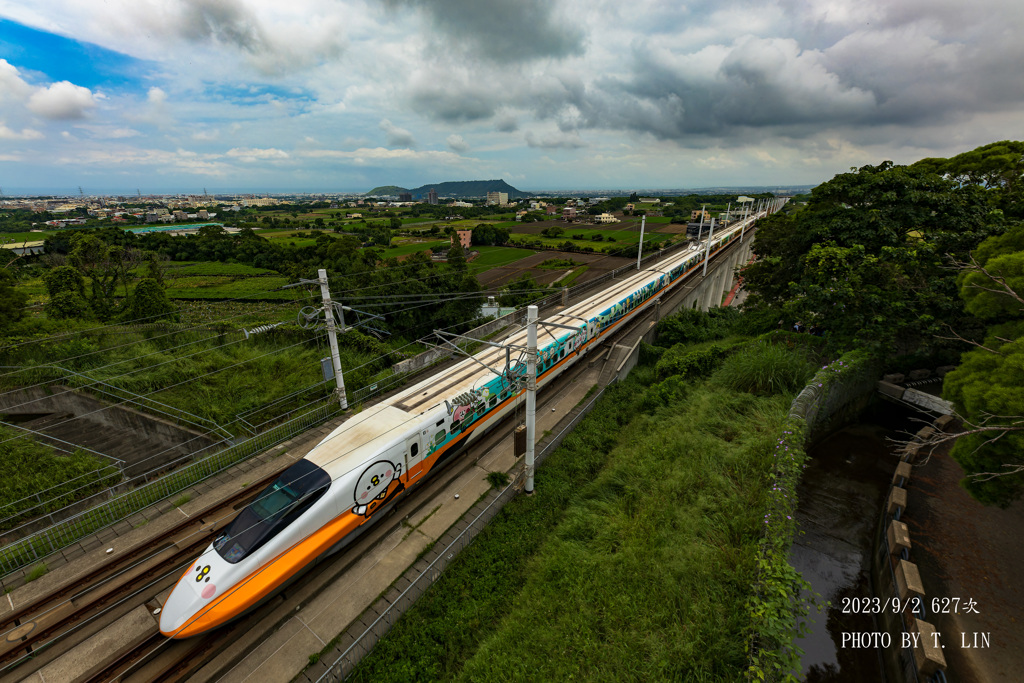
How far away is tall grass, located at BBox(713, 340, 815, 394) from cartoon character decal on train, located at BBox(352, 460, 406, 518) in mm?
16658

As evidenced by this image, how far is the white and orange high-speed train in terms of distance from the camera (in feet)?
30.0

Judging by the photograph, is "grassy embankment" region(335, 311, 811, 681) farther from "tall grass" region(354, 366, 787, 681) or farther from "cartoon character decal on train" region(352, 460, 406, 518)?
"cartoon character decal on train" region(352, 460, 406, 518)

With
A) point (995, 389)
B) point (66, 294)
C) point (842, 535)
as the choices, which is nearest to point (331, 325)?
point (995, 389)

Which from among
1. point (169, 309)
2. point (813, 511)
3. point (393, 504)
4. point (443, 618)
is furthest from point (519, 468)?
point (169, 309)

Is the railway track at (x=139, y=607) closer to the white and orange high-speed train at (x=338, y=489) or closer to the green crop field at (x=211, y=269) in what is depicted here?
the white and orange high-speed train at (x=338, y=489)

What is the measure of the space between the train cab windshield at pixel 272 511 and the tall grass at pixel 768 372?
18.9 meters

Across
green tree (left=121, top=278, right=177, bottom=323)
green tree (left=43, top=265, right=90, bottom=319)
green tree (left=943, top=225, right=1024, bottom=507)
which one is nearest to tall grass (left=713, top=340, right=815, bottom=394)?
green tree (left=943, top=225, right=1024, bottom=507)

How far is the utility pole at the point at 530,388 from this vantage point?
11938 mm

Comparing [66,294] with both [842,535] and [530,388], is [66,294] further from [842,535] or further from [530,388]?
[842,535]

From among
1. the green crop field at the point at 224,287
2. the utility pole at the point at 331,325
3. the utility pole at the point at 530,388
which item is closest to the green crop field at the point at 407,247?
the green crop field at the point at 224,287

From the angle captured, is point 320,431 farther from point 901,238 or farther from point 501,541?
point 901,238

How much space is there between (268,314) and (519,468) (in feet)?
116

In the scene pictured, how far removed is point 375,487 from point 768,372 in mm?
18610

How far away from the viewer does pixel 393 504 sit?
13.7 m
